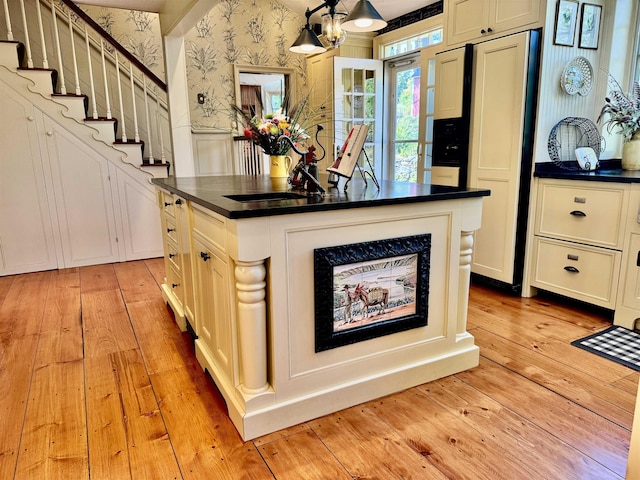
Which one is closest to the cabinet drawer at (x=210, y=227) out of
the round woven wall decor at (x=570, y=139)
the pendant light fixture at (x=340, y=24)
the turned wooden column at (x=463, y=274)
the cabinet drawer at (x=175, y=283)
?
the cabinet drawer at (x=175, y=283)

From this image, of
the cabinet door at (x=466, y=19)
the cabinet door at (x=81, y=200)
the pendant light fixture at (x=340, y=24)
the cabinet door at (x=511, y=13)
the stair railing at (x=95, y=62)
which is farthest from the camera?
the stair railing at (x=95, y=62)

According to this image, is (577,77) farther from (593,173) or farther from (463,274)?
(463,274)

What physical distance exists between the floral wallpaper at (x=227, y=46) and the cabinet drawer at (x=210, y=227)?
135 inches

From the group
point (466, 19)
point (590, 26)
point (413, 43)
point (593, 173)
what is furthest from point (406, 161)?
point (593, 173)

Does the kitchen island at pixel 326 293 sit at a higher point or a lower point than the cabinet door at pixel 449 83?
lower

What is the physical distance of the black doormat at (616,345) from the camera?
2277mm

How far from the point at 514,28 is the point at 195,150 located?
12.3ft

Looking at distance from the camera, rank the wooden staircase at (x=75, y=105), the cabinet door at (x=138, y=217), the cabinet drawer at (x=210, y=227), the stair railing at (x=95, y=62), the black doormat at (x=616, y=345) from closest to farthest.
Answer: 1. the cabinet drawer at (x=210, y=227)
2. the black doormat at (x=616, y=345)
3. the wooden staircase at (x=75, y=105)
4. the stair railing at (x=95, y=62)
5. the cabinet door at (x=138, y=217)

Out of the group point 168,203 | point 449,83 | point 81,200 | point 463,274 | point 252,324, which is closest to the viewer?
point 252,324

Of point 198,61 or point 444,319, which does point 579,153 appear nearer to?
point 444,319

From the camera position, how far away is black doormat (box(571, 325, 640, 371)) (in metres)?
2.28

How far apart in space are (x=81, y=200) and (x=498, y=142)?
3785mm

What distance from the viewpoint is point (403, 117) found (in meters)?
5.15

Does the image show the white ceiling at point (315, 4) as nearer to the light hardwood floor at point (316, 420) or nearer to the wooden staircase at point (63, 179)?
the wooden staircase at point (63, 179)
